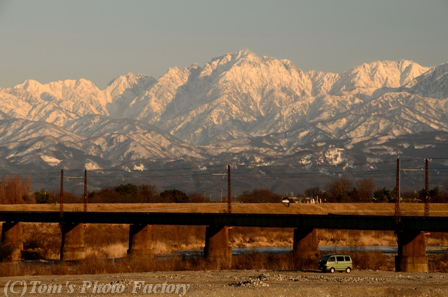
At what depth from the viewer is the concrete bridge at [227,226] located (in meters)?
98.5

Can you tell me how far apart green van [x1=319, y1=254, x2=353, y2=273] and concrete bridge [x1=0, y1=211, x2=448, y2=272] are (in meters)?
15.2

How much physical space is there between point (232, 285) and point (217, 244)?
146 ft

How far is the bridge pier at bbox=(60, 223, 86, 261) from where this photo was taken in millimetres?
122062

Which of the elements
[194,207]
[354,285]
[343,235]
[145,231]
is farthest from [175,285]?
[194,207]

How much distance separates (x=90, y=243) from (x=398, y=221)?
5953 cm

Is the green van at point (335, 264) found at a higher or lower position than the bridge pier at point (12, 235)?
higher

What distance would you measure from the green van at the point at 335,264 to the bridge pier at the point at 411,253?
592 inches

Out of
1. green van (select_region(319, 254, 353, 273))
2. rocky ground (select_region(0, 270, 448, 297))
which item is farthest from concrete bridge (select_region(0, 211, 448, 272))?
rocky ground (select_region(0, 270, 448, 297))

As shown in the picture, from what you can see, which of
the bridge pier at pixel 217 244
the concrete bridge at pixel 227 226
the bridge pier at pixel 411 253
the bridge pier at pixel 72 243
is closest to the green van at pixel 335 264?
the bridge pier at pixel 411 253

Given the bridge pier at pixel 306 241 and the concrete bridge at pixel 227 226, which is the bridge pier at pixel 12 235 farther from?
the bridge pier at pixel 306 241

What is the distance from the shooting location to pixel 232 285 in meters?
68.8

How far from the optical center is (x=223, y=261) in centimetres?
10338

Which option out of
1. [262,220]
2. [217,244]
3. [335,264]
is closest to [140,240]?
[217,244]

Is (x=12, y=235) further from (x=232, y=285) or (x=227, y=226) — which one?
(x=232, y=285)
